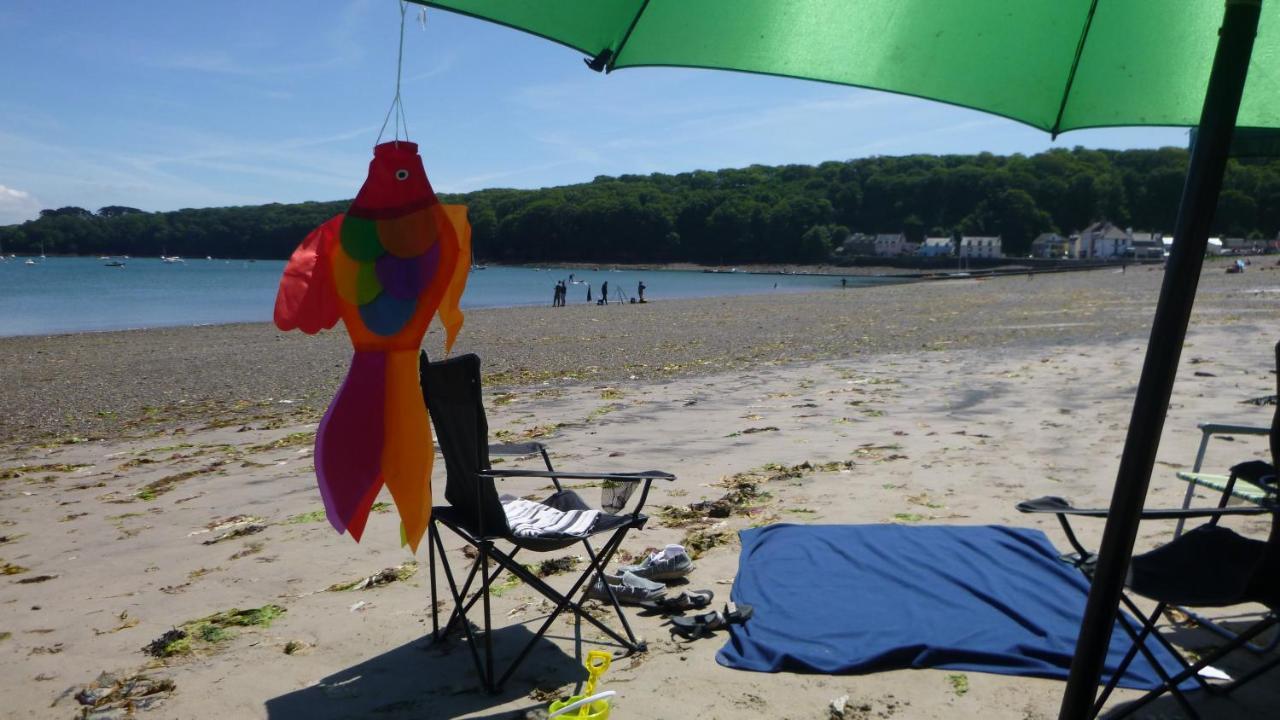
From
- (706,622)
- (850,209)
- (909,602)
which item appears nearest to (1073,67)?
(909,602)

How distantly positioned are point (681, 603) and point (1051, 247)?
3896 inches

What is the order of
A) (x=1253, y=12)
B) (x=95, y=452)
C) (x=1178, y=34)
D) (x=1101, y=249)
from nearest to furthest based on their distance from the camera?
(x=1253, y=12)
(x=1178, y=34)
(x=95, y=452)
(x=1101, y=249)

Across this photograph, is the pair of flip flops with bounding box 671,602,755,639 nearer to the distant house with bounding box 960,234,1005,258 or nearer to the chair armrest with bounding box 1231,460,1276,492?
the chair armrest with bounding box 1231,460,1276,492

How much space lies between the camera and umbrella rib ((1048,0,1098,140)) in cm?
252

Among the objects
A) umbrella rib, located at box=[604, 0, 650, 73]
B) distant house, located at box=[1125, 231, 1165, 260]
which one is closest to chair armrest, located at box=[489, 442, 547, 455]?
umbrella rib, located at box=[604, 0, 650, 73]

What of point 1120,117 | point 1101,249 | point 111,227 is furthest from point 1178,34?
point 111,227

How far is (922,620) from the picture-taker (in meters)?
3.14

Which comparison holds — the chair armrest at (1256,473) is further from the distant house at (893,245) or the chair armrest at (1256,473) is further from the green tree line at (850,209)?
the distant house at (893,245)

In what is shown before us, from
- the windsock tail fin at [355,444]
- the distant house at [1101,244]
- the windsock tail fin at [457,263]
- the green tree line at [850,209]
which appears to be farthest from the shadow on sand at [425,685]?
the distant house at [1101,244]

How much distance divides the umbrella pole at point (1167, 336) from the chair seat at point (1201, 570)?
39.9 inches

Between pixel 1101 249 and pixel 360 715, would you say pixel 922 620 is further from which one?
pixel 1101 249

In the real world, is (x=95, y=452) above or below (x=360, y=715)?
below

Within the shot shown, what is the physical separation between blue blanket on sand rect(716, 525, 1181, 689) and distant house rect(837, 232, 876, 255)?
101m

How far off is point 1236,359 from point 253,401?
433 inches
